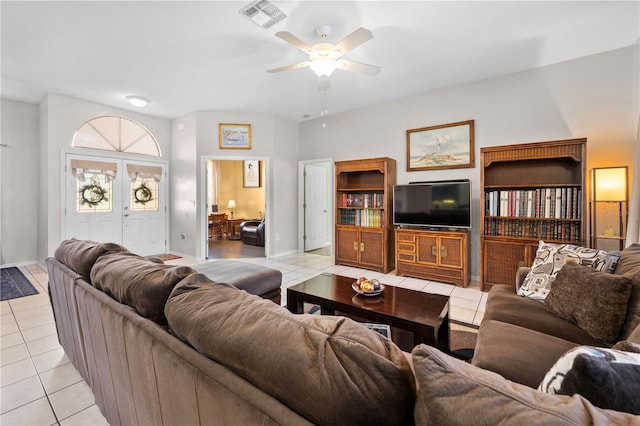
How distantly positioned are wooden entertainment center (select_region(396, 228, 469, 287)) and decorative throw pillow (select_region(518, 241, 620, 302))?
160cm

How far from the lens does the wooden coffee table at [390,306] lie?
1721 mm

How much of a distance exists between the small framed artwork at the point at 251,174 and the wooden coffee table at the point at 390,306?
695cm

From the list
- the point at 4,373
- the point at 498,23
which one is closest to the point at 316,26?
the point at 498,23

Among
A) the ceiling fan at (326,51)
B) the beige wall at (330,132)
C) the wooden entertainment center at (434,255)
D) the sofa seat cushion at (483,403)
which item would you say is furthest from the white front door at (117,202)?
the sofa seat cushion at (483,403)

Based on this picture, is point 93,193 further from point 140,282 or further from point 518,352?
point 518,352

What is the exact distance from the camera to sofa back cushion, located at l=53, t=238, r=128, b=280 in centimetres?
154

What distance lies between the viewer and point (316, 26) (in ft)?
9.00

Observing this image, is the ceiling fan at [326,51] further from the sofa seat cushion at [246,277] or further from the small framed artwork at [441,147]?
the sofa seat cushion at [246,277]

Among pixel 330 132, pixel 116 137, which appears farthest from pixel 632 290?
pixel 116 137

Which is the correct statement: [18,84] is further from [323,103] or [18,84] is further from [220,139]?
[323,103]

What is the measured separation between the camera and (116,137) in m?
5.20

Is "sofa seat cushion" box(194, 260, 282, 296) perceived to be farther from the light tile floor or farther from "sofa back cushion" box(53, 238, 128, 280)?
"sofa back cushion" box(53, 238, 128, 280)

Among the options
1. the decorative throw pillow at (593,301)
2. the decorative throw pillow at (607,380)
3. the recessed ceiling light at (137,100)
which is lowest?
the decorative throw pillow at (593,301)

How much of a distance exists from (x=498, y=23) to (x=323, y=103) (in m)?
2.63
